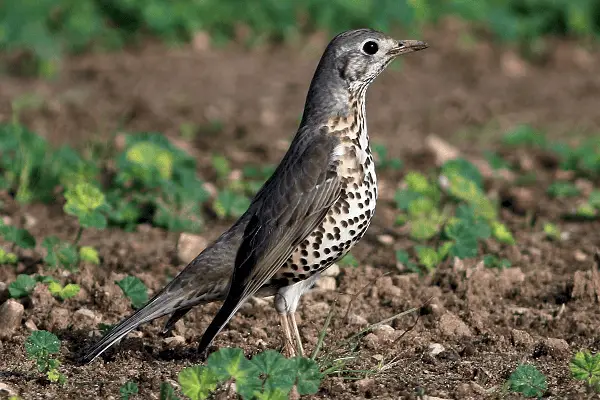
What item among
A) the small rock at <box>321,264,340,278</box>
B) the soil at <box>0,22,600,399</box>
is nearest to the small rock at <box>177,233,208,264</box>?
the soil at <box>0,22,600,399</box>

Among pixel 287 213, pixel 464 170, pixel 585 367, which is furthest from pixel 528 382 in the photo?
pixel 464 170

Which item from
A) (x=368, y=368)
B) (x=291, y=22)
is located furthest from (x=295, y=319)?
(x=291, y=22)

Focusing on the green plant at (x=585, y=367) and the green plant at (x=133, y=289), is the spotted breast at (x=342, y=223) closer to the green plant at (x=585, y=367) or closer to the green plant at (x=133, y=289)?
the green plant at (x=133, y=289)

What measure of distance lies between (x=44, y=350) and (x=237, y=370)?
1.09m

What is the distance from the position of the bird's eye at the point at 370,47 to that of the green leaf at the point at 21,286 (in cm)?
223

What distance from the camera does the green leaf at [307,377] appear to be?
506 centimetres

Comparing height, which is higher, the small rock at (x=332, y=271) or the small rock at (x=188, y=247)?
the small rock at (x=332, y=271)

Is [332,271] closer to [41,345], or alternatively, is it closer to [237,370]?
[41,345]

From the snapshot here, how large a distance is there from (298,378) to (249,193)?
12.8 feet

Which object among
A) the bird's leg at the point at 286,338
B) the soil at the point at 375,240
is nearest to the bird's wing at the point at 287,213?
the bird's leg at the point at 286,338

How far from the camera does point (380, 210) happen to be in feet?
28.4

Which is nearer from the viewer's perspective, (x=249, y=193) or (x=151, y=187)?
(x=151, y=187)

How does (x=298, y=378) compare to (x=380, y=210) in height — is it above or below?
above

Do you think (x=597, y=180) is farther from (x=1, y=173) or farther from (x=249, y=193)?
(x=1, y=173)
